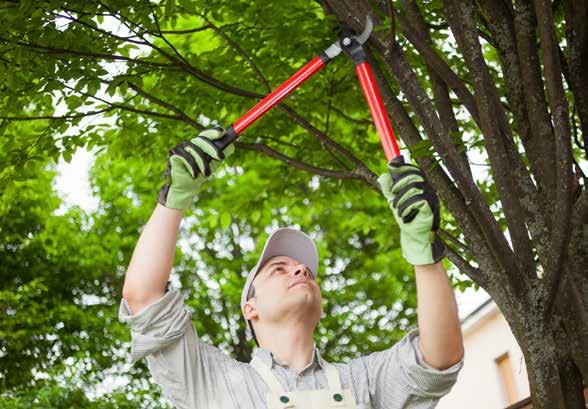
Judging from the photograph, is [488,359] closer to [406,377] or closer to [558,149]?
[558,149]

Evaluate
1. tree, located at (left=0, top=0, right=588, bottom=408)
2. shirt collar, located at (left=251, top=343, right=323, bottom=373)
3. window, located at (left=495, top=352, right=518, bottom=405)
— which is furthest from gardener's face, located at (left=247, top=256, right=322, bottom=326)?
window, located at (left=495, top=352, right=518, bottom=405)

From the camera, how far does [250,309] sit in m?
3.13

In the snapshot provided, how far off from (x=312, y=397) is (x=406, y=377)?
0.93 ft

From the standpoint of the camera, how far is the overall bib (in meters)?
2.68

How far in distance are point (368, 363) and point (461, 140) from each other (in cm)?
161

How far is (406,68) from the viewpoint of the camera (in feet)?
13.3

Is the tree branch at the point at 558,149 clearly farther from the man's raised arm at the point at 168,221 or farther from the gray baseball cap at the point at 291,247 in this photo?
the man's raised arm at the point at 168,221

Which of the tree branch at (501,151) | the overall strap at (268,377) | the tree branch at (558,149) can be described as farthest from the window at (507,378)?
the overall strap at (268,377)

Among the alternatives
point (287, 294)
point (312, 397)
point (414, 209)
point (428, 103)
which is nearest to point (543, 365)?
point (428, 103)

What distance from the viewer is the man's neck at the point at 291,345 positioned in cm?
288

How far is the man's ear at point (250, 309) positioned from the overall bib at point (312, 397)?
1.14 ft

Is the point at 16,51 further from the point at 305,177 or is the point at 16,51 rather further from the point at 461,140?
the point at 305,177

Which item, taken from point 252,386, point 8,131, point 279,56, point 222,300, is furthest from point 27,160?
point 222,300

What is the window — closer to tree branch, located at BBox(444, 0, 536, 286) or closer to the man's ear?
tree branch, located at BBox(444, 0, 536, 286)
